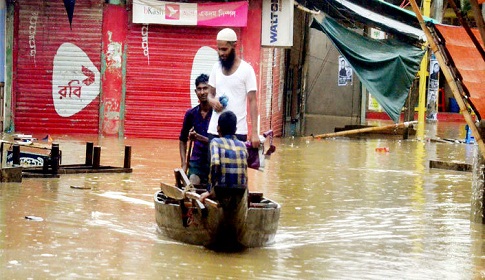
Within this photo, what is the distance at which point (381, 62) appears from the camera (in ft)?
64.8

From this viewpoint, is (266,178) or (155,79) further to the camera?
(155,79)

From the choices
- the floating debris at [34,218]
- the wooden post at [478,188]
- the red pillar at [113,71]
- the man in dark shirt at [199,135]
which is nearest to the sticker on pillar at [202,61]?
the red pillar at [113,71]

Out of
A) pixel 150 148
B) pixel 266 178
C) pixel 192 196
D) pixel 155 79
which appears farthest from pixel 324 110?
pixel 192 196

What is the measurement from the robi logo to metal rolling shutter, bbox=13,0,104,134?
1393mm

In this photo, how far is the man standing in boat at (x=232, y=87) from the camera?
8844 mm

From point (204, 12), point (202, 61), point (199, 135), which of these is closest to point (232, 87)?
point (199, 135)

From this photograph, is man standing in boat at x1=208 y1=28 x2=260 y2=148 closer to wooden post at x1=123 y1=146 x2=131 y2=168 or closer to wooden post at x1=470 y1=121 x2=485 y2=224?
wooden post at x1=470 y1=121 x2=485 y2=224

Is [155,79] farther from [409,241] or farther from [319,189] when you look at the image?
[409,241]

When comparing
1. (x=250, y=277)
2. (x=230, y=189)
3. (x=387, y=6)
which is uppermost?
(x=387, y=6)

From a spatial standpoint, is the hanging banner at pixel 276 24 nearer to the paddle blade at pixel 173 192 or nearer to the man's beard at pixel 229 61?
the man's beard at pixel 229 61

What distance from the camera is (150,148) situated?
18.3m

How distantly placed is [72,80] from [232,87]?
12.4m

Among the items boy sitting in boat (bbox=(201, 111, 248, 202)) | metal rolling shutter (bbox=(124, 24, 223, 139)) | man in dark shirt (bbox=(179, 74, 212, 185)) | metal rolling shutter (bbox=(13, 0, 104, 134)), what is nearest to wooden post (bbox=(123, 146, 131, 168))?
man in dark shirt (bbox=(179, 74, 212, 185))

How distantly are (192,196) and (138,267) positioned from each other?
0.91m
